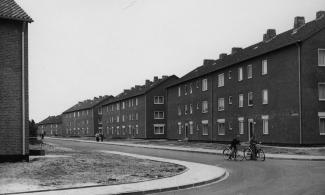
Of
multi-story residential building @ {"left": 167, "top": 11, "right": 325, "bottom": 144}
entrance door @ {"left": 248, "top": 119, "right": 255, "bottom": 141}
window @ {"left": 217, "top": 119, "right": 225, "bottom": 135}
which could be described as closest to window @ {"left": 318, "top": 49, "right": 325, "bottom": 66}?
multi-story residential building @ {"left": 167, "top": 11, "right": 325, "bottom": 144}

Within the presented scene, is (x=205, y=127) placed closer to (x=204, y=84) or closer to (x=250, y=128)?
(x=204, y=84)

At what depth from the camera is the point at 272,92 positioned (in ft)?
129

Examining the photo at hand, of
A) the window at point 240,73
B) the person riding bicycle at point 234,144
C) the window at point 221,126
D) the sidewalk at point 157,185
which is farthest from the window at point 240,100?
the sidewalk at point 157,185

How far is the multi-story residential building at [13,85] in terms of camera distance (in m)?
20.8

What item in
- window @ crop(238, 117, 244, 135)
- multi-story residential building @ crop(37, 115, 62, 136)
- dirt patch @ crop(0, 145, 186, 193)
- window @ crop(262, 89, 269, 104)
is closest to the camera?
dirt patch @ crop(0, 145, 186, 193)

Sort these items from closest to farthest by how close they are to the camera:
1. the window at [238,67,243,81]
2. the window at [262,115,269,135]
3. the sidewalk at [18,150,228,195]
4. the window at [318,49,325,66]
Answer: the sidewalk at [18,150,228,195] < the window at [318,49,325,66] < the window at [262,115,269,135] < the window at [238,67,243,81]

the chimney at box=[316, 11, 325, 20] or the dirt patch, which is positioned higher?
the chimney at box=[316, 11, 325, 20]

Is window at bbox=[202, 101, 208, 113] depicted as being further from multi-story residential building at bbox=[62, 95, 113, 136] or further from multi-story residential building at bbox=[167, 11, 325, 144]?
multi-story residential building at bbox=[62, 95, 113, 136]

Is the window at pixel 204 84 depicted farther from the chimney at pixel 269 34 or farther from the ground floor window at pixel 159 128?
the ground floor window at pixel 159 128

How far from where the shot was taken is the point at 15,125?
21.0 metres

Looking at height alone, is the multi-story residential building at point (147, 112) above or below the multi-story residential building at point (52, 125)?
above

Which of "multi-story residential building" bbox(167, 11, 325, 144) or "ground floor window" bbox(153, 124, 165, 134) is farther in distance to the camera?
"ground floor window" bbox(153, 124, 165, 134)

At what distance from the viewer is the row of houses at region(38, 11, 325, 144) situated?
35375 millimetres

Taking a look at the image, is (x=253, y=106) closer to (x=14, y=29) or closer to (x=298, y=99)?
(x=298, y=99)
